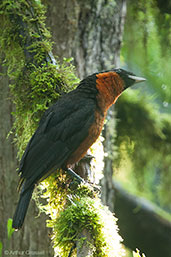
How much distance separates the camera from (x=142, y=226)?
354cm

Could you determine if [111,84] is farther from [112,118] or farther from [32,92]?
[112,118]

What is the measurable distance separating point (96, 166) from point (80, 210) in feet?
1.55

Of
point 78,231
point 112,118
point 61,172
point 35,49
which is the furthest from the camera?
point 112,118

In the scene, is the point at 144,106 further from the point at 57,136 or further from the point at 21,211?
the point at 21,211

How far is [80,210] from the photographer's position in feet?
5.37

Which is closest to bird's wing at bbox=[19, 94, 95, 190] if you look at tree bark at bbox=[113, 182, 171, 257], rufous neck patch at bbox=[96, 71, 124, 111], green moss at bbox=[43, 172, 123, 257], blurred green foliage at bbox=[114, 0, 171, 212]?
rufous neck patch at bbox=[96, 71, 124, 111]

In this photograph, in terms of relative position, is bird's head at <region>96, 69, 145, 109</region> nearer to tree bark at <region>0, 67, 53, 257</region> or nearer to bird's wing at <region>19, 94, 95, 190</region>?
bird's wing at <region>19, 94, 95, 190</region>

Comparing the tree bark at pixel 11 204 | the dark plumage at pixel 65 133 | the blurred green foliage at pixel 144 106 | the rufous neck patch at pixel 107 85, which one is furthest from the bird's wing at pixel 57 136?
the blurred green foliage at pixel 144 106

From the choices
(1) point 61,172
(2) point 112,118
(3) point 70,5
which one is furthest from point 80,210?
(3) point 70,5

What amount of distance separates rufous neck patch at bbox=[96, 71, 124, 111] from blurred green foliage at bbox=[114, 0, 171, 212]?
1471mm

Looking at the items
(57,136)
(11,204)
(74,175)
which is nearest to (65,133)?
(57,136)

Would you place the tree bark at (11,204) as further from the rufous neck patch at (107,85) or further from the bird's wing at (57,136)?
the rufous neck patch at (107,85)

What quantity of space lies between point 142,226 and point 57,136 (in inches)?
76.6

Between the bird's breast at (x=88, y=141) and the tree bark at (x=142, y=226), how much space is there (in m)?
1.81
